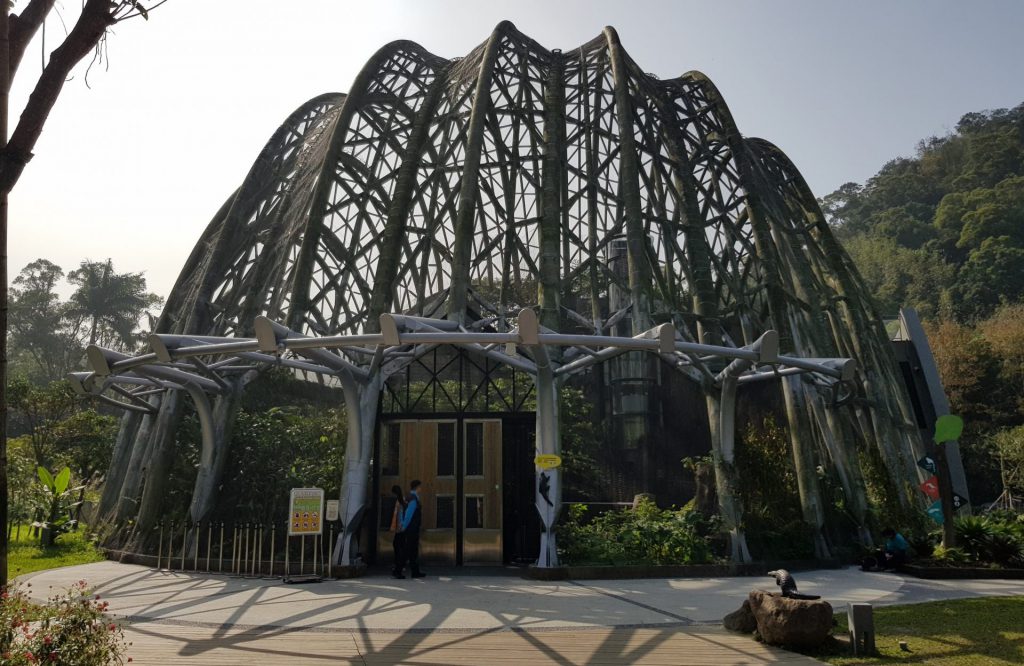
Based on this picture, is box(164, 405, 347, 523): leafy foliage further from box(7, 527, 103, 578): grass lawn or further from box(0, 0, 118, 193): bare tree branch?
box(0, 0, 118, 193): bare tree branch

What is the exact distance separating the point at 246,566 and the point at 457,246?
25.7 feet

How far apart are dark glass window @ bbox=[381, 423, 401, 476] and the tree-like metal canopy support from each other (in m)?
1.19

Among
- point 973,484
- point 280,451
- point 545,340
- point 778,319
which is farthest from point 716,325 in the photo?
point 973,484

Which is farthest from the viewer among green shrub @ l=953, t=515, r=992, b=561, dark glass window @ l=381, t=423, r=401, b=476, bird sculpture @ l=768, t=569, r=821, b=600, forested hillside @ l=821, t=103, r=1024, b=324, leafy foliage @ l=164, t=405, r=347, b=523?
forested hillside @ l=821, t=103, r=1024, b=324

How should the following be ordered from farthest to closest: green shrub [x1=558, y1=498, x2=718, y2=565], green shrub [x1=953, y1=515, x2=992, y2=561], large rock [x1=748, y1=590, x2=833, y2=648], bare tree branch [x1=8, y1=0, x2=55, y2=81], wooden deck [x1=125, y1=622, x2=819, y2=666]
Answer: green shrub [x1=953, y1=515, x2=992, y2=561] → green shrub [x1=558, y1=498, x2=718, y2=565] → large rock [x1=748, y1=590, x2=833, y2=648] → wooden deck [x1=125, y1=622, x2=819, y2=666] → bare tree branch [x1=8, y1=0, x2=55, y2=81]

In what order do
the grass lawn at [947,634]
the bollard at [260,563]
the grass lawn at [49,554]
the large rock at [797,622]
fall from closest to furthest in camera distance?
the grass lawn at [947,634]
the large rock at [797,622]
the bollard at [260,563]
the grass lawn at [49,554]

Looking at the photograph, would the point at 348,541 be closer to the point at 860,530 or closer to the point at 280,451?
the point at 280,451

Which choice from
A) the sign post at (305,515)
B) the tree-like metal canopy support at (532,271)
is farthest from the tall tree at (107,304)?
the sign post at (305,515)

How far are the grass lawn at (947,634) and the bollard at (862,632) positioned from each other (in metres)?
0.12

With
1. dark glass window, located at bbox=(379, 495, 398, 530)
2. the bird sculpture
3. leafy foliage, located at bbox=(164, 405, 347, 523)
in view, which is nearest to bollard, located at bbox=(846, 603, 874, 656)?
the bird sculpture

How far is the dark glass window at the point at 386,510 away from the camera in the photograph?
16.1m

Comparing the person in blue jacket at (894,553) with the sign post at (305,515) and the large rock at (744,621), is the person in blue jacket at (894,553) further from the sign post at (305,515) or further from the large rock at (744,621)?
the sign post at (305,515)

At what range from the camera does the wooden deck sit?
732cm

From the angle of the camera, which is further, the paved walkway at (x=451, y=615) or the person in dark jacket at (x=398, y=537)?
the person in dark jacket at (x=398, y=537)
